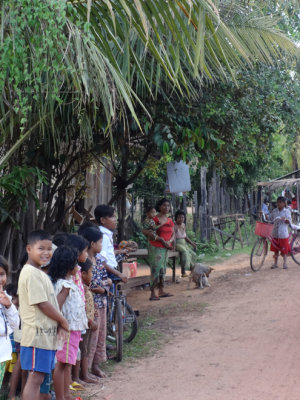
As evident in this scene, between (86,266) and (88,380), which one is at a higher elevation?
(86,266)

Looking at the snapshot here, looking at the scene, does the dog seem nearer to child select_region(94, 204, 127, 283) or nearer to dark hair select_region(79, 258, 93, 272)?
child select_region(94, 204, 127, 283)

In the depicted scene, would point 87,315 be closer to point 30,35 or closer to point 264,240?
point 30,35

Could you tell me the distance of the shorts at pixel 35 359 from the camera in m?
3.57

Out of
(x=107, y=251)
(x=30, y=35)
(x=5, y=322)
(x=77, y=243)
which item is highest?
(x=30, y=35)

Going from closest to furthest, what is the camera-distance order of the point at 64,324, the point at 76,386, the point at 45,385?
the point at 64,324 → the point at 45,385 → the point at 76,386

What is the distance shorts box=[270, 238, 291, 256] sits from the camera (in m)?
11.4

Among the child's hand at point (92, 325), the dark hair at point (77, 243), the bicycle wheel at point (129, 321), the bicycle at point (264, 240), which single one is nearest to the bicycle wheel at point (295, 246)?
the bicycle at point (264, 240)

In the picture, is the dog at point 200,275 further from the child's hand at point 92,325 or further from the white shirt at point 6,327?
the white shirt at point 6,327

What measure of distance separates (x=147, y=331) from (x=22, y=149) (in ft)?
8.75

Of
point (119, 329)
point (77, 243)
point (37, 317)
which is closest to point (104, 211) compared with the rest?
→ point (119, 329)

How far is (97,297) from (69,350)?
993 mm

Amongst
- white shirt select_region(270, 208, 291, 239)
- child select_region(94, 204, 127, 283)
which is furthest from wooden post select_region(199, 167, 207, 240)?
child select_region(94, 204, 127, 283)

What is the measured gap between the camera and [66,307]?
4066mm

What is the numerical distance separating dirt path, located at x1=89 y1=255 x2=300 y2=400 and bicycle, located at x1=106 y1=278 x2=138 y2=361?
0.88 feet
